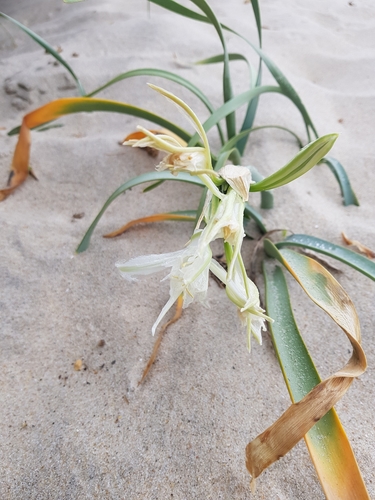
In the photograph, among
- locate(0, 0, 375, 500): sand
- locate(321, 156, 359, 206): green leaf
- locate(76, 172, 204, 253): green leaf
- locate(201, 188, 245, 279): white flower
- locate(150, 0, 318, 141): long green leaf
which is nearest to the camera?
locate(201, 188, 245, 279): white flower

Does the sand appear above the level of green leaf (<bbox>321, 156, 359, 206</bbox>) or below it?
below

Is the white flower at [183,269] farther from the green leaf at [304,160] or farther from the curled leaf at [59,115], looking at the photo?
the curled leaf at [59,115]

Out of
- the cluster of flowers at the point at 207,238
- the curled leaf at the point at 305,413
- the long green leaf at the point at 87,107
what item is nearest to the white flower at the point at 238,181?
the cluster of flowers at the point at 207,238

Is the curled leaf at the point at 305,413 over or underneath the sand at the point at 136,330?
over

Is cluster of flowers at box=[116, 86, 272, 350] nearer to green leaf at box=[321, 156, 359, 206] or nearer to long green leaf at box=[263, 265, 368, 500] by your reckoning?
long green leaf at box=[263, 265, 368, 500]

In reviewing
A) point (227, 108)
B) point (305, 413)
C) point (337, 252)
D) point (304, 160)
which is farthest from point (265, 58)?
point (305, 413)

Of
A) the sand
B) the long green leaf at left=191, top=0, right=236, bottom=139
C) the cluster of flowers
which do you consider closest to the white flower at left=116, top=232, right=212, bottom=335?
the cluster of flowers

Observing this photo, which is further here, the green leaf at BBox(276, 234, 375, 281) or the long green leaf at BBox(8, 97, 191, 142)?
the long green leaf at BBox(8, 97, 191, 142)

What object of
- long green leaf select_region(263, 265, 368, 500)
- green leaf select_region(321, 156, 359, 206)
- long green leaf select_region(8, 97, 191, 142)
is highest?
long green leaf select_region(8, 97, 191, 142)
